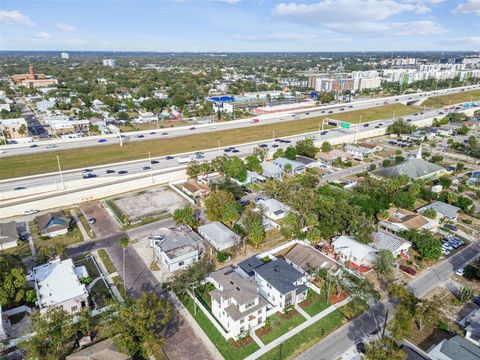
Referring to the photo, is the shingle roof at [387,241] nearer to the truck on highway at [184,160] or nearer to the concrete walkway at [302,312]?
the concrete walkway at [302,312]

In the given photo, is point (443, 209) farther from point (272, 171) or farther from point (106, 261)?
point (106, 261)

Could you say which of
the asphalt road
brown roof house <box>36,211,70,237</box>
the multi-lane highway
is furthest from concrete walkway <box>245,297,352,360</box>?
the multi-lane highway

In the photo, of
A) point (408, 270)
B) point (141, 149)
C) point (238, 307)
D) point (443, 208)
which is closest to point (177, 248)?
point (238, 307)

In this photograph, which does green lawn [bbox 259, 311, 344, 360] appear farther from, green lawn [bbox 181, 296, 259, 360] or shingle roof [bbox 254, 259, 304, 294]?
shingle roof [bbox 254, 259, 304, 294]

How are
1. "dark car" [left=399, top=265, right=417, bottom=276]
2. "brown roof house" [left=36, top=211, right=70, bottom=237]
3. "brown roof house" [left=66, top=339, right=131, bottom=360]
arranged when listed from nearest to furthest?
"brown roof house" [left=66, top=339, right=131, bottom=360] → "dark car" [left=399, top=265, right=417, bottom=276] → "brown roof house" [left=36, top=211, right=70, bottom=237]

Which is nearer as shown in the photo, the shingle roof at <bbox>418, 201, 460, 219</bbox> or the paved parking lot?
the paved parking lot

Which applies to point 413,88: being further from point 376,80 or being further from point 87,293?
point 87,293

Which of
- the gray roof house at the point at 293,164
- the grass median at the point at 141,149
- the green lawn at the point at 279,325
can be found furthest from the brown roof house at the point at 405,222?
the grass median at the point at 141,149
